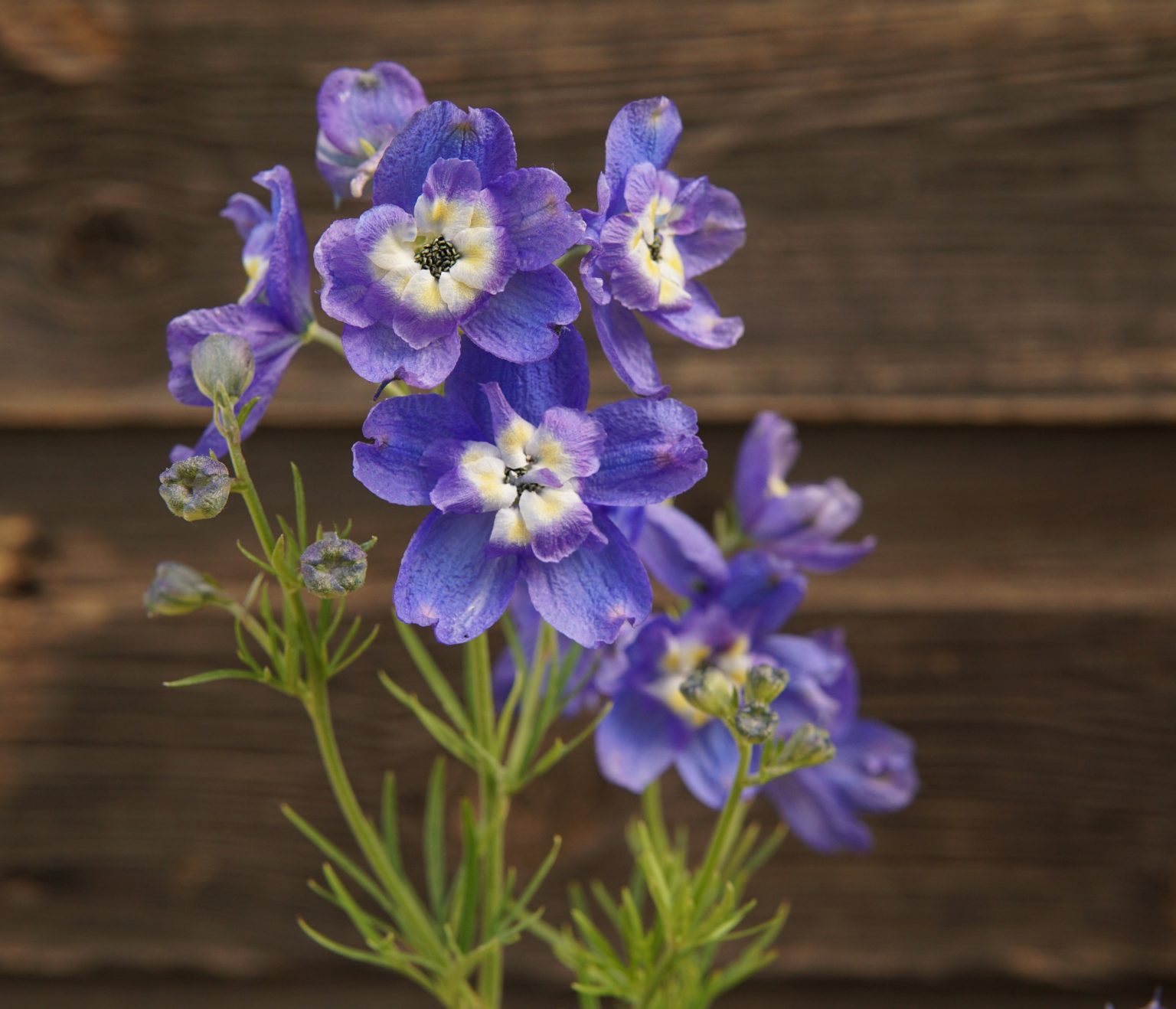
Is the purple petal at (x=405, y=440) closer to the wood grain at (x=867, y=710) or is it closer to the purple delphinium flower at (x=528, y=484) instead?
the purple delphinium flower at (x=528, y=484)

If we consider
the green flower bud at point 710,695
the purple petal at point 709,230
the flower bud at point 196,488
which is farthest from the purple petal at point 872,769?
the flower bud at point 196,488

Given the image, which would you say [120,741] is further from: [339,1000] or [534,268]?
[534,268]

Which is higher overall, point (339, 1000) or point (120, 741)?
point (120, 741)

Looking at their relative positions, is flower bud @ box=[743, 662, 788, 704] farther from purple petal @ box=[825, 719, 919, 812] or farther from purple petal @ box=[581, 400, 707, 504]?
purple petal @ box=[825, 719, 919, 812]

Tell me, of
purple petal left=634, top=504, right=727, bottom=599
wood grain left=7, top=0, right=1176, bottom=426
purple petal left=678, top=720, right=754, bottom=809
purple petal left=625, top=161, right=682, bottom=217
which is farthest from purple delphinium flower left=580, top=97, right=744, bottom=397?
wood grain left=7, top=0, right=1176, bottom=426

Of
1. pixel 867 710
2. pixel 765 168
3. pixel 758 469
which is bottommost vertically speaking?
pixel 867 710

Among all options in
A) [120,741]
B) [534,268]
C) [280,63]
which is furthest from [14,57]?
[534,268]

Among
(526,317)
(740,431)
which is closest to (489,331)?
(526,317)

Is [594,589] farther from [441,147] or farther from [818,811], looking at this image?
[818,811]
